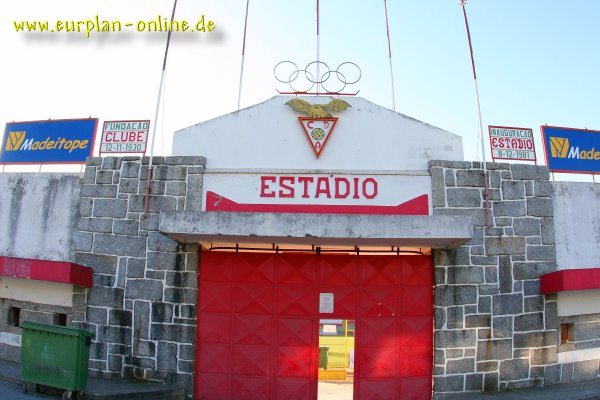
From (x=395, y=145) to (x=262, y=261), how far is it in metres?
3.69

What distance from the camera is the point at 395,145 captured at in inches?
398

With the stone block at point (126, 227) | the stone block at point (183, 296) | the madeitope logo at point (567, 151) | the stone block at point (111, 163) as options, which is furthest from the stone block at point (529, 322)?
the stone block at point (111, 163)

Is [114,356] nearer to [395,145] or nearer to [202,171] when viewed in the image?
[202,171]

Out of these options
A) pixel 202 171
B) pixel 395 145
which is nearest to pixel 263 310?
pixel 202 171

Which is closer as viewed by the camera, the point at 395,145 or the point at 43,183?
Answer: the point at 395,145

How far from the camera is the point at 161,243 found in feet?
32.6

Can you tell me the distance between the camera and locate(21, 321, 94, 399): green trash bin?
852 cm

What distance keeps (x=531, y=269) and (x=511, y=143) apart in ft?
9.05

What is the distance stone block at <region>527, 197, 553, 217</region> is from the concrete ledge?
2.35 metres

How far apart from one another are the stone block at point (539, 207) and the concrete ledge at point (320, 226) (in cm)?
235

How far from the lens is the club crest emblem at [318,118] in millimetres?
10102

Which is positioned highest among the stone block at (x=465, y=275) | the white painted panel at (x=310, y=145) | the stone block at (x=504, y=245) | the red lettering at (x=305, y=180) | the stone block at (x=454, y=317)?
the white painted panel at (x=310, y=145)

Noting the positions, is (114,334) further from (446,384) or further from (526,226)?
(526,226)

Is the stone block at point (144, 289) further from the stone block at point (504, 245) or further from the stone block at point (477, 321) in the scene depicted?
the stone block at point (504, 245)
